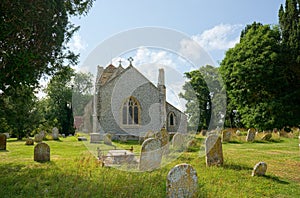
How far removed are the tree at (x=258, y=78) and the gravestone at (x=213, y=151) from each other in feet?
56.6

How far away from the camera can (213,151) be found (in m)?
8.42

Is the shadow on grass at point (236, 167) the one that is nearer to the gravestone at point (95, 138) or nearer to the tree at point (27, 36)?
the tree at point (27, 36)

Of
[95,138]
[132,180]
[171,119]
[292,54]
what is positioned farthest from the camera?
[292,54]

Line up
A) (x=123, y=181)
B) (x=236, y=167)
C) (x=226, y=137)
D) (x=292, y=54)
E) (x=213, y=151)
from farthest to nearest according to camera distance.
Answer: (x=292, y=54), (x=226, y=137), (x=213, y=151), (x=236, y=167), (x=123, y=181)

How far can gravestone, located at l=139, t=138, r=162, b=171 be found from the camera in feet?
25.5

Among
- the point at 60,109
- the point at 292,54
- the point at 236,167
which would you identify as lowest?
the point at 236,167

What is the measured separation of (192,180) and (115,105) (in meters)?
17.5

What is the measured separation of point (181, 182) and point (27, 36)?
565cm

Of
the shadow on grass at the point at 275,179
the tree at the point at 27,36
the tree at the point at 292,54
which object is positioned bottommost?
the shadow on grass at the point at 275,179

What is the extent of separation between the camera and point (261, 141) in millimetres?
16953

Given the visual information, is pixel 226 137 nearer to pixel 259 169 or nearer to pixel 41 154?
pixel 259 169

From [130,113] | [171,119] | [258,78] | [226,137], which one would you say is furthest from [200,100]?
[258,78]

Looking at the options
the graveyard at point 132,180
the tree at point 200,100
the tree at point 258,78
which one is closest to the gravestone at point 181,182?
the graveyard at point 132,180

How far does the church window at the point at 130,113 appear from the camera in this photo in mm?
21953
